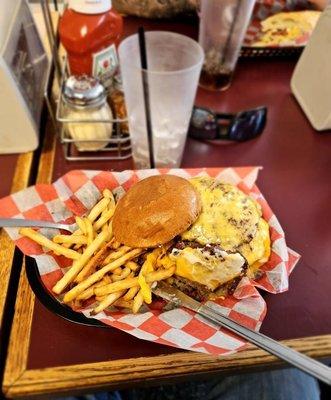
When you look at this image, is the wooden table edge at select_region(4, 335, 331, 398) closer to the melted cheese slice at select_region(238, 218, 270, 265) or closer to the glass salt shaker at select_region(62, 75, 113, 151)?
the melted cheese slice at select_region(238, 218, 270, 265)

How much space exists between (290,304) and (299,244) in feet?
0.60

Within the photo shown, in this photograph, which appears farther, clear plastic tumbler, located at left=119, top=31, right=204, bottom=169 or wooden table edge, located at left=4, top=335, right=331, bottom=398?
clear plastic tumbler, located at left=119, top=31, right=204, bottom=169

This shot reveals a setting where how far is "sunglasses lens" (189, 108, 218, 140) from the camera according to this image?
3.88ft

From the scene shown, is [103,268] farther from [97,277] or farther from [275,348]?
[275,348]

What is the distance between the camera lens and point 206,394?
3.68 ft

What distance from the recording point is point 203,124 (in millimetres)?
1185

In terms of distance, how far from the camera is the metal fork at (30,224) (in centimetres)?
82

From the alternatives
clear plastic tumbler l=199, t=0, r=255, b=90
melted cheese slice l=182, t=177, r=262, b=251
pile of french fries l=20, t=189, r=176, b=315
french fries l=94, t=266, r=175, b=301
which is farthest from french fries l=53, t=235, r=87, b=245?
clear plastic tumbler l=199, t=0, r=255, b=90

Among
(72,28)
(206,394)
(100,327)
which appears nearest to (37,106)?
(72,28)

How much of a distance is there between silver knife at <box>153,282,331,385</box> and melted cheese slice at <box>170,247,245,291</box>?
0.17ft

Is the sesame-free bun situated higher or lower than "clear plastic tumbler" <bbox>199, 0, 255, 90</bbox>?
lower

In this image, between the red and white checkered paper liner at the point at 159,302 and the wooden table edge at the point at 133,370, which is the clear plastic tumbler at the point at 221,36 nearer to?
the red and white checkered paper liner at the point at 159,302

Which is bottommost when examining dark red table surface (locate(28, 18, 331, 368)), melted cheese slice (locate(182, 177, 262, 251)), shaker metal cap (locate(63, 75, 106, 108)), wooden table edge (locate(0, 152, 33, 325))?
wooden table edge (locate(0, 152, 33, 325))

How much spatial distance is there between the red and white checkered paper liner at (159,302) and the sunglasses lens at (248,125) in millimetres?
222
